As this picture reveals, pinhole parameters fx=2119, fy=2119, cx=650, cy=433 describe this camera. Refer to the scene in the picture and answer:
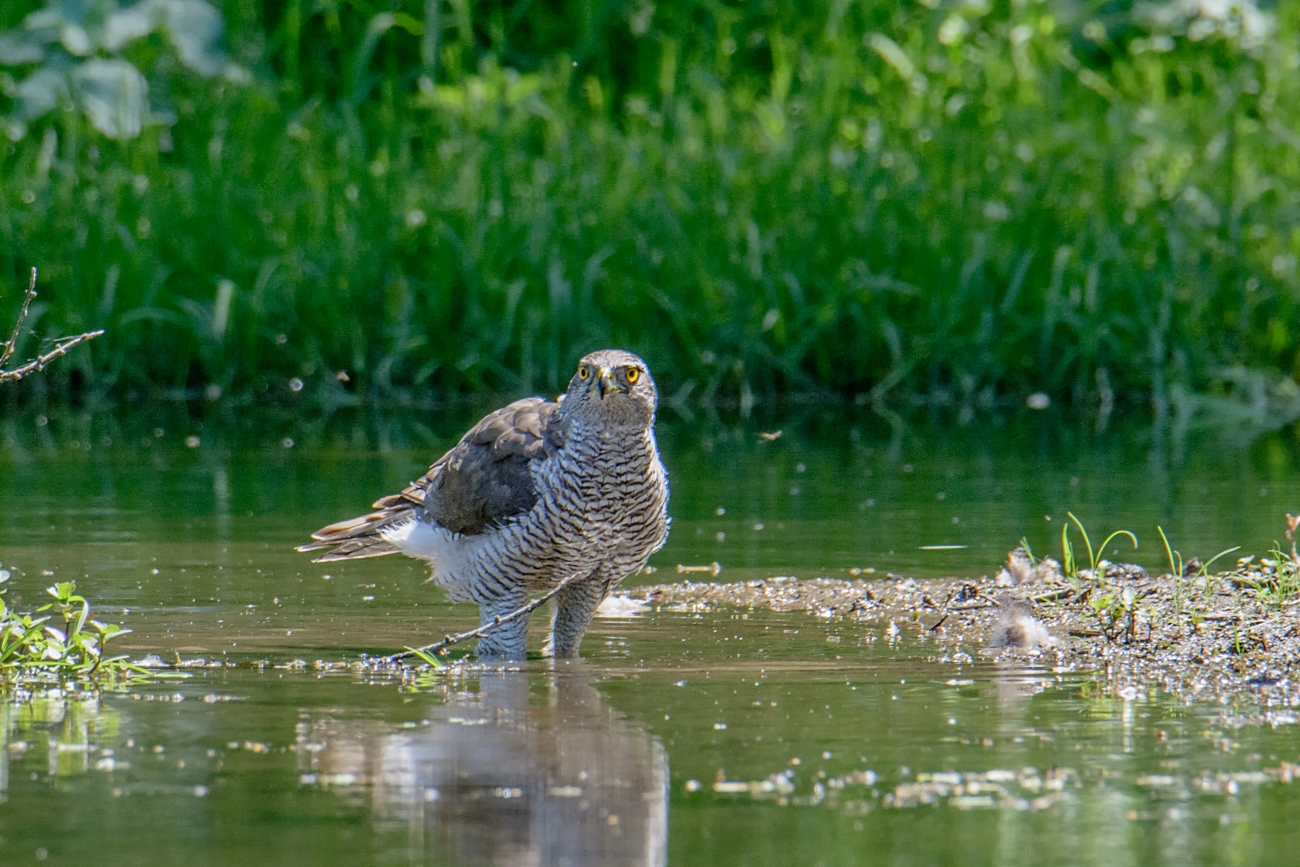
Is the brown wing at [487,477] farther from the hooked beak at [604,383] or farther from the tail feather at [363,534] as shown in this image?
the hooked beak at [604,383]

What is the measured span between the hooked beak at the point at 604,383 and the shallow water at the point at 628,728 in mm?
751

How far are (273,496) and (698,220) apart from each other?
174 inches

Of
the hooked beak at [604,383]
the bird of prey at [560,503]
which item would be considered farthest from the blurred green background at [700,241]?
the hooked beak at [604,383]

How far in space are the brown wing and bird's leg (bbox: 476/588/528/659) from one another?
0.72ft

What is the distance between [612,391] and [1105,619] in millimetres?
1588

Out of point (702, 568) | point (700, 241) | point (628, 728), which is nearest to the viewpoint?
point (628, 728)

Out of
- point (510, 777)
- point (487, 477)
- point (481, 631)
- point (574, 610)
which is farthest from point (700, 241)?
point (510, 777)

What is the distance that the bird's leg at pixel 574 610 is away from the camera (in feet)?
19.9

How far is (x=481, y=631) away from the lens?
19.1 feet

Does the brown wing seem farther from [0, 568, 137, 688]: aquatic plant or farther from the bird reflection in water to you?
[0, 568, 137, 688]: aquatic plant

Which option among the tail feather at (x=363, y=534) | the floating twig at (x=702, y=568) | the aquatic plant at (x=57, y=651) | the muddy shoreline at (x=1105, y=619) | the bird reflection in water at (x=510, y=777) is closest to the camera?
the bird reflection in water at (x=510, y=777)

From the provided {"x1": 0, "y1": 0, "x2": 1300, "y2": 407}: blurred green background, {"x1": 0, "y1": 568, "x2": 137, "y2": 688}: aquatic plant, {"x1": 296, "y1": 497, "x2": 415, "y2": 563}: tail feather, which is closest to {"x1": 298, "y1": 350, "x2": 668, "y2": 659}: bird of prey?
{"x1": 296, "y1": 497, "x2": 415, "y2": 563}: tail feather

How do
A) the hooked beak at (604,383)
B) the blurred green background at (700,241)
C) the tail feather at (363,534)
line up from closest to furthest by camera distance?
the hooked beak at (604,383)
the tail feather at (363,534)
the blurred green background at (700,241)

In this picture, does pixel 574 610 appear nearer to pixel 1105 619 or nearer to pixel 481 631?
pixel 481 631
